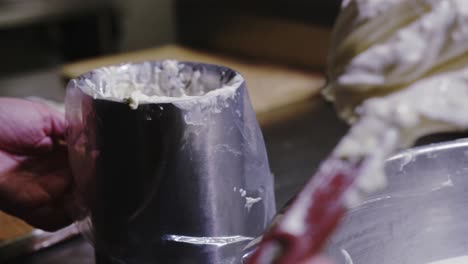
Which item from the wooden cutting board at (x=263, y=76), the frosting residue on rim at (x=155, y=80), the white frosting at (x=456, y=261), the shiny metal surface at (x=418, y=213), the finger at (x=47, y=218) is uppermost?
the frosting residue on rim at (x=155, y=80)

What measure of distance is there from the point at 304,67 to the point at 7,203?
1.10 meters

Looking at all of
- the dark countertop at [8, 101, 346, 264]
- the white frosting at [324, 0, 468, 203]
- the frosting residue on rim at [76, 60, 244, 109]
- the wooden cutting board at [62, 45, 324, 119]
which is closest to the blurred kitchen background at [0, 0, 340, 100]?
the wooden cutting board at [62, 45, 324, 119]

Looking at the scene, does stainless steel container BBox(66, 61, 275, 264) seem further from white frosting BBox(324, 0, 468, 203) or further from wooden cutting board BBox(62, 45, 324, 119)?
wooden cutting board BBox(62, 45, 324, 119)

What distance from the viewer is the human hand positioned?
604 mm

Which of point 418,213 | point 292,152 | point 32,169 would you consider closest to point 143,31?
point 292,152

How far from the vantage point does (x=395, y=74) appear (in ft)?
1.95

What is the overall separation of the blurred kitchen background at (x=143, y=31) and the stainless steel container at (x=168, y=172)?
1.09 m

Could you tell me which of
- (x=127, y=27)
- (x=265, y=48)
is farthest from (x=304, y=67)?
(x=127, y=27)

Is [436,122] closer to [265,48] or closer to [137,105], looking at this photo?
[137,105]

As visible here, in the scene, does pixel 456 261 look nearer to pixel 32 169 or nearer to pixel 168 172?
pixel 168 172

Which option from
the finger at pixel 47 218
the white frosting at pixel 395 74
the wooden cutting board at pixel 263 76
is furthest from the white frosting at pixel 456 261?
the wooden cutting board at pixel 263 76

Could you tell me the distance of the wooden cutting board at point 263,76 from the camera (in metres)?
1.24

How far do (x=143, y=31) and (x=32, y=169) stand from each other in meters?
1.74

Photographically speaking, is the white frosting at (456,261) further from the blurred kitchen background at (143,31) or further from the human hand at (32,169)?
the blurred kitchen background at (143,31)
